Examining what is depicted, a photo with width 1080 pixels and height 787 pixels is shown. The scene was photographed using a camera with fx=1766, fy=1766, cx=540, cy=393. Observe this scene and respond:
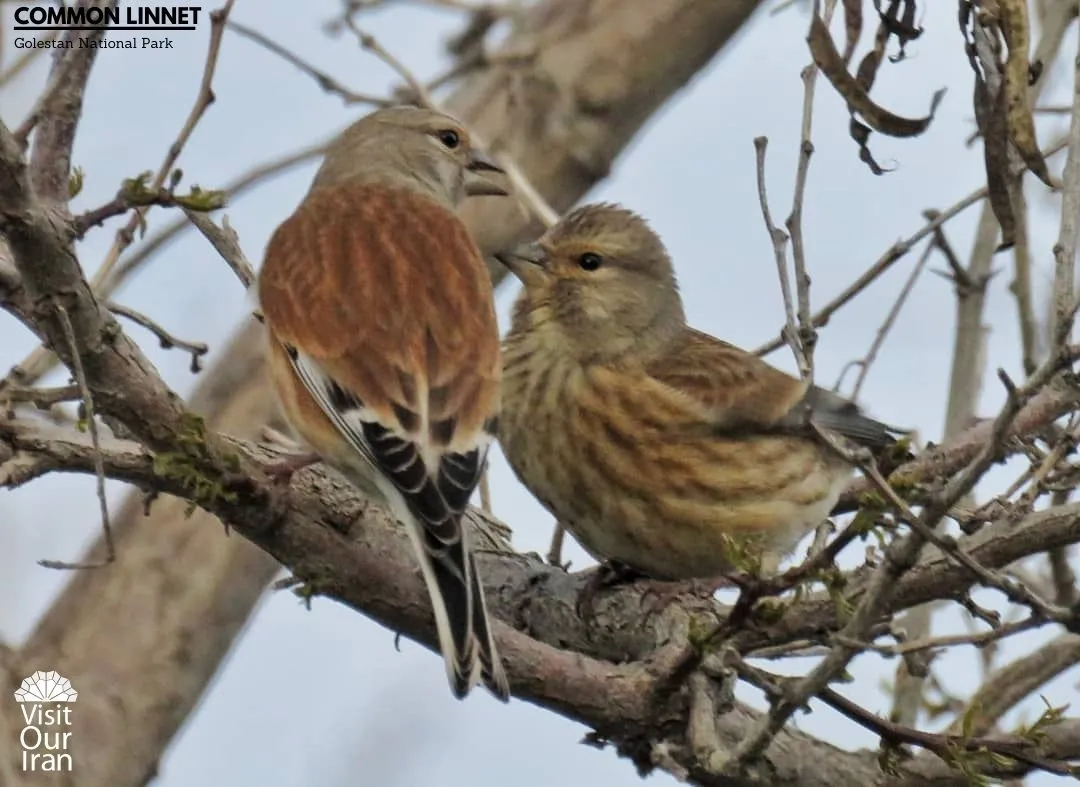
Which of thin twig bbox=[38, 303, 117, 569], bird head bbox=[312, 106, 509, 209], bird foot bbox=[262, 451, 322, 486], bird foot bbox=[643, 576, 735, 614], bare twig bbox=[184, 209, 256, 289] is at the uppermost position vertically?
bird head bbox=[312, 106, 509, 209]

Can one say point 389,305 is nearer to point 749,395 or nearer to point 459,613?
point 459,613

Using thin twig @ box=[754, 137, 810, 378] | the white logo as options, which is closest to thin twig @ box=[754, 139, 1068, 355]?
thin twig @ box=[754, 137, 810, 378]

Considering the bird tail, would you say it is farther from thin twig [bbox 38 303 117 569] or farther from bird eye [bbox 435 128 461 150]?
bird eye [bbox 435 128 461 150]

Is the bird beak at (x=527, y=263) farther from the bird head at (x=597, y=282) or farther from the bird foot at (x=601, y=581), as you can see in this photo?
the bird foot at (x=601, y=581)

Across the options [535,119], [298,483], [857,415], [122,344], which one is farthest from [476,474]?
[535,119]

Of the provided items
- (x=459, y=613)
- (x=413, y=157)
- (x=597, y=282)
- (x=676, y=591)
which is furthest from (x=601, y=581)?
(x=413, y=157)

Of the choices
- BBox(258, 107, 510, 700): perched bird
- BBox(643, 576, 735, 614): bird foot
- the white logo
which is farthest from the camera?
the white logo

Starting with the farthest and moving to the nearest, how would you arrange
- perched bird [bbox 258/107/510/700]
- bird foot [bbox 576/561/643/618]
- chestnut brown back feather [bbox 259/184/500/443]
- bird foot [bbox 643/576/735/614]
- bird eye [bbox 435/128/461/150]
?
bird eye [bbox 435/128/461/150] < bird foot [bbox 576/561/643/618] < bird foot [bbox 643/576/735/614] < chestnut brown back feather [bbox 259/184/500/443] < perched bird [bbox 258/107/510/700]

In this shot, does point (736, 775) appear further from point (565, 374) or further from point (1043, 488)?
point (565, 374)

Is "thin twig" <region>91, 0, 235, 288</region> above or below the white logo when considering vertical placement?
above

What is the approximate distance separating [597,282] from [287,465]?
1.91 meters

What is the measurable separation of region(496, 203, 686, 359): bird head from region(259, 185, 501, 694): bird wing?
2.31 feet

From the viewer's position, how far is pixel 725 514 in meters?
5.64

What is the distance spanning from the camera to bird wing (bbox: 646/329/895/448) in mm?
5918
